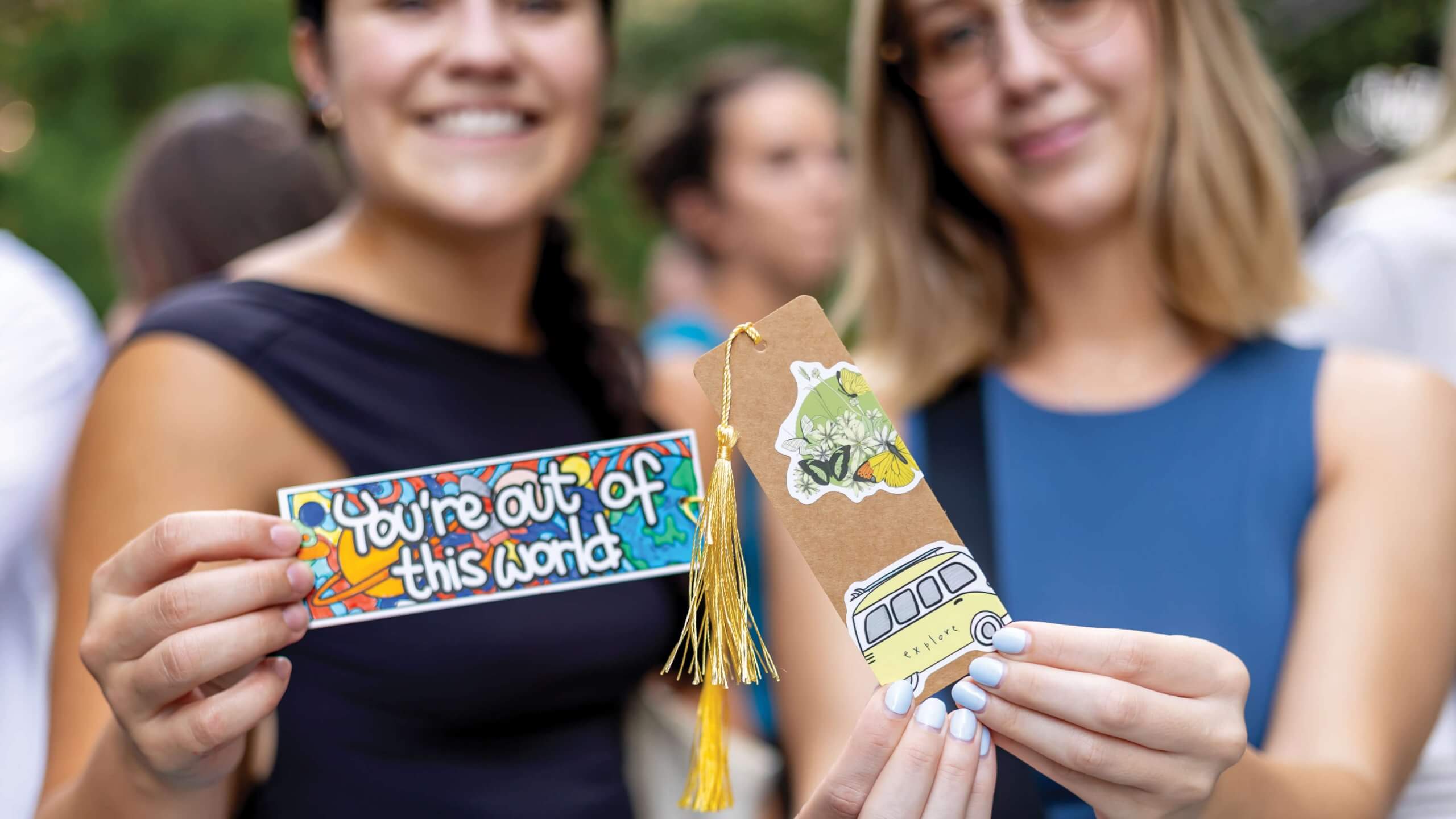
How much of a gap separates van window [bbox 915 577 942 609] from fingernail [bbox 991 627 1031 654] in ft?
0.27

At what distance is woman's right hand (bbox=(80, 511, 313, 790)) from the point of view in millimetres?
1219

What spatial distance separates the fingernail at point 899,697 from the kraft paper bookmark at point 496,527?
1.02ft

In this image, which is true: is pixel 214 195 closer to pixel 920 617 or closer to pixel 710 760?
pixel 710 760

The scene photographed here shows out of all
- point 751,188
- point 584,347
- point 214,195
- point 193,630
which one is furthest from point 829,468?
point 751,188

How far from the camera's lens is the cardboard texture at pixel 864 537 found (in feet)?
4.16

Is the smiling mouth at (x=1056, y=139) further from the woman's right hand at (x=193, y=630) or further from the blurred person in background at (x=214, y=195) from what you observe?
the blurred person in background at (x=214, y=195)

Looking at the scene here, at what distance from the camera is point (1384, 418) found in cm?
174

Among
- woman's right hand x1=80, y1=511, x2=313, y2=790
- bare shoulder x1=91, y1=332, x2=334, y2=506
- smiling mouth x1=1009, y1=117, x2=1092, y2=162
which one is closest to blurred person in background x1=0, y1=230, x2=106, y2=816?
bare shoulder x1=91, y1=332, x2=334, y2=506

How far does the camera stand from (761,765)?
182 centimetres

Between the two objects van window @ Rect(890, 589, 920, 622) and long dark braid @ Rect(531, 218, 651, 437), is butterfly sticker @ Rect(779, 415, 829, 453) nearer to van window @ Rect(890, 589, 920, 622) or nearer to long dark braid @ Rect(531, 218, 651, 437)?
van window @ Rect(890, 589, 920, 622)

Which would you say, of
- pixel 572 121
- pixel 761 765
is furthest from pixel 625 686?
pixel 572 121

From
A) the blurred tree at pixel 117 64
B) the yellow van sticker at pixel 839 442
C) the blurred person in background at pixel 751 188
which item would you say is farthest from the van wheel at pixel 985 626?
the blurred tree at pixel 117 64

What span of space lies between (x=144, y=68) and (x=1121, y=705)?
37.9 feet

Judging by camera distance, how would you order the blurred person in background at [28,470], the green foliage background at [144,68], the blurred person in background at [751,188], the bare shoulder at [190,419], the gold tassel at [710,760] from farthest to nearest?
the green foliage background at [144,68], the blurred person in background at [751,188], the blurred person in background at [28,470], the bare shoulder at [190,419], the gold tassel at [710,760]
